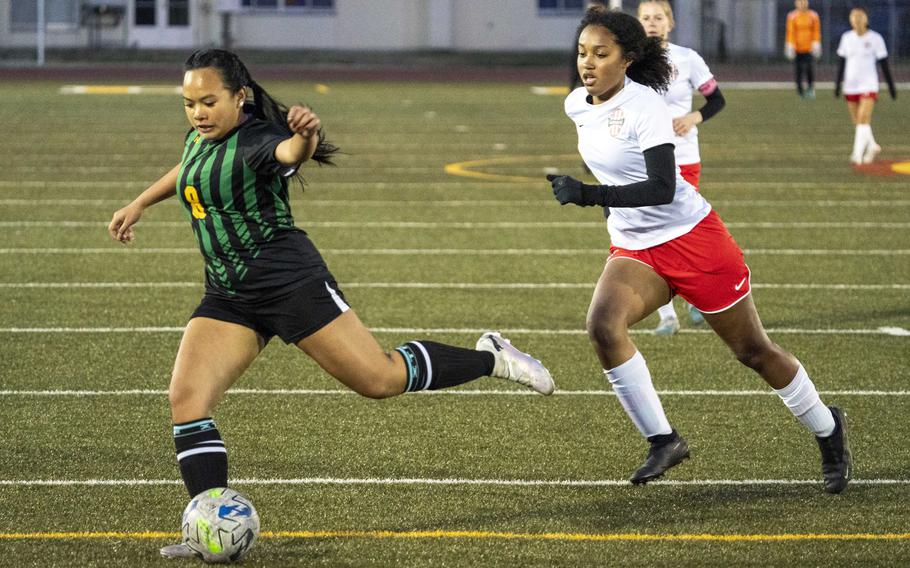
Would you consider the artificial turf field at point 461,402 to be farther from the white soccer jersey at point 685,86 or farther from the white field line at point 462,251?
the white soccer jersey at point 685,86

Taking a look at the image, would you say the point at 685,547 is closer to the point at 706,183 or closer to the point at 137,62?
the point at 706,183

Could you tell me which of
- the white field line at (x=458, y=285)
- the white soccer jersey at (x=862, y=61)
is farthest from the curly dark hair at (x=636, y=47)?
the white soccer jersey at (x=862, y=61)

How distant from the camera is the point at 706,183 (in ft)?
57.2

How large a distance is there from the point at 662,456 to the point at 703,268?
2.46ft

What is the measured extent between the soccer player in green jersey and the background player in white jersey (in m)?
3.88

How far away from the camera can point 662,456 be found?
589cm

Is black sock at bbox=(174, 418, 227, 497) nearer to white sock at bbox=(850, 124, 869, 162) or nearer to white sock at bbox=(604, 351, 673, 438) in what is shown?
white sock at bbox=(604, 351, 673, 438)

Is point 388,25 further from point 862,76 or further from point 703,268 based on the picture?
point 703,268

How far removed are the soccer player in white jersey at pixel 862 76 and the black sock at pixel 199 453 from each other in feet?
50.1

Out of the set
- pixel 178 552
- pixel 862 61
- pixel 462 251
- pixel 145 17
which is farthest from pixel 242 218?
pixel 145 17

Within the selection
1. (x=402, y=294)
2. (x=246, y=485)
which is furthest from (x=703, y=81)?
(x=246, y=485)

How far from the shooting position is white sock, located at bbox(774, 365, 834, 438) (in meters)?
5.86

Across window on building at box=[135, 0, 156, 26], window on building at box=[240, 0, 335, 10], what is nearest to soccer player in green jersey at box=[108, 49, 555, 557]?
window on building at box=[240, 0, 335, 10]

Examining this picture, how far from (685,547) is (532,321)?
4.55 meters
